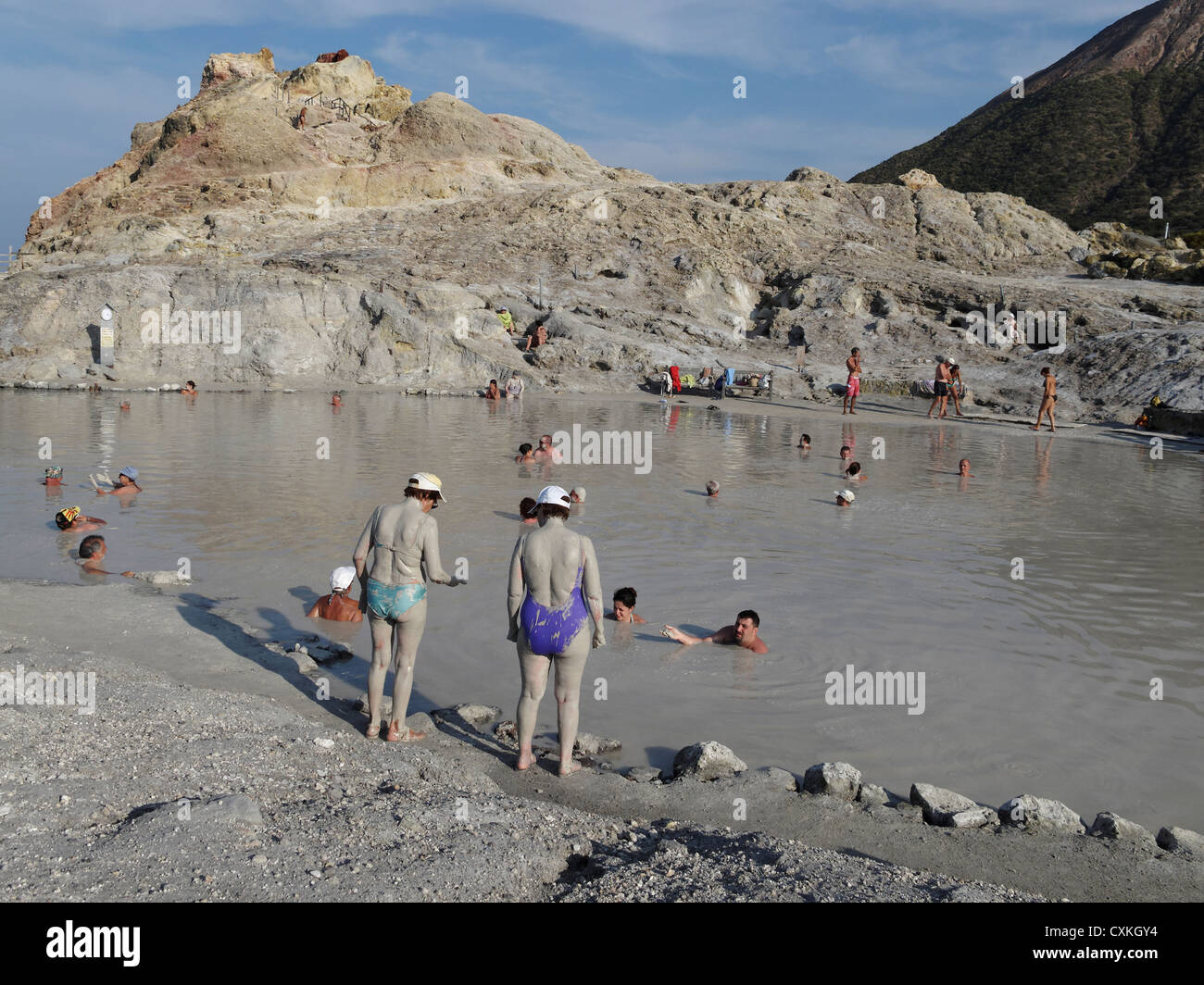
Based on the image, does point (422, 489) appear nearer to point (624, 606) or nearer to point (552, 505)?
point (552, 505)

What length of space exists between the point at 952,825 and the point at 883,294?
34168 mm

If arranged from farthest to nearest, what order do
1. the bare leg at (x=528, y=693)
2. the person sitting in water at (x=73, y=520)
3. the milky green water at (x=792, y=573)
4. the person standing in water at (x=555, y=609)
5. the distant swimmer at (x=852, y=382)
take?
the distant swimmer at (x=852, y=382) < the person sitting in water at (x=73, y=520) < the milky green water at (x=792, y=573) < the bare leg at (x=528, y=693) < the person standing in water at (x=555, y=609)

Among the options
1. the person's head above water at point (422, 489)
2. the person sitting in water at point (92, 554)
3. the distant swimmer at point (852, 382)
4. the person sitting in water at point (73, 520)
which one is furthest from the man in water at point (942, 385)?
the person's head above water at point (422, 489)

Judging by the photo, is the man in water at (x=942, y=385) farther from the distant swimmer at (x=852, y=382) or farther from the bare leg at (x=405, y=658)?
the bare leg at (x=405, y=658)

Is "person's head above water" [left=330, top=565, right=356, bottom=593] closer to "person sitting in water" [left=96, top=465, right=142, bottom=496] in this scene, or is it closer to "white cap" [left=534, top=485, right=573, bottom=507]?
"white cap" [left=534, top=485, right=573, bottom=507]

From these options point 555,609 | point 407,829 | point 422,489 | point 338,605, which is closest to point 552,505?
point 555,609

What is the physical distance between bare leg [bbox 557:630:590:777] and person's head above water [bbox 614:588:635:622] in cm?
277

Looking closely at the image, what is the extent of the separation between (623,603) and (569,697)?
285cm

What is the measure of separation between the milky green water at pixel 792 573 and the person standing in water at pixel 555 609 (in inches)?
33.3

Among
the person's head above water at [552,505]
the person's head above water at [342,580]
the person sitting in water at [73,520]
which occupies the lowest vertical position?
the person's head above water at [342,580]

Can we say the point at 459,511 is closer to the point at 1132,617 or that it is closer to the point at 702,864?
the point at 1132,617

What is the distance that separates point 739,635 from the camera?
23.9 feet

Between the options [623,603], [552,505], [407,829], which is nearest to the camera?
[407,829]

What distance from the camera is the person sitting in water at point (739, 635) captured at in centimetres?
725
